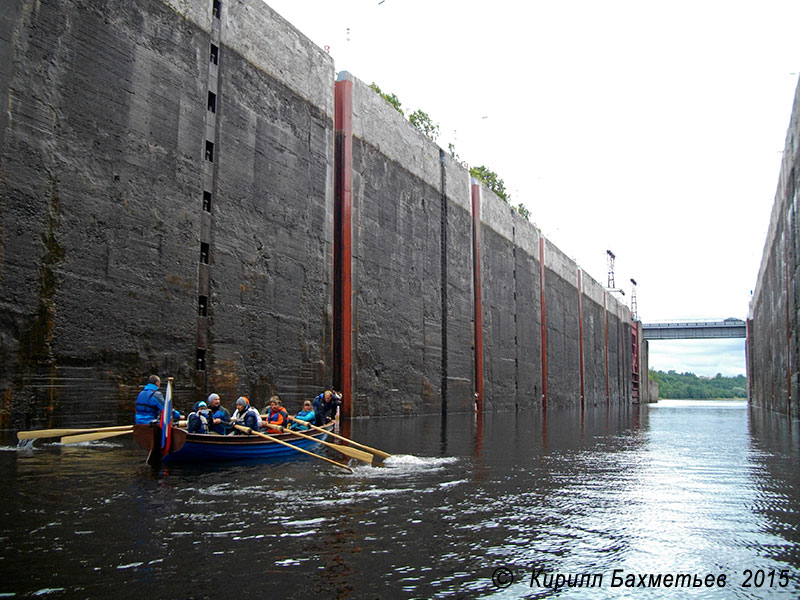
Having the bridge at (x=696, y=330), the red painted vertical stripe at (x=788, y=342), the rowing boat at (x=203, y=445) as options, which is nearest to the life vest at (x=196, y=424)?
the rowing boat at (x=203, y=445)

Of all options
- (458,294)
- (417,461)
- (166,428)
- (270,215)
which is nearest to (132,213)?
(270,215)

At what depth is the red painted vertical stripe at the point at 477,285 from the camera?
130 ft

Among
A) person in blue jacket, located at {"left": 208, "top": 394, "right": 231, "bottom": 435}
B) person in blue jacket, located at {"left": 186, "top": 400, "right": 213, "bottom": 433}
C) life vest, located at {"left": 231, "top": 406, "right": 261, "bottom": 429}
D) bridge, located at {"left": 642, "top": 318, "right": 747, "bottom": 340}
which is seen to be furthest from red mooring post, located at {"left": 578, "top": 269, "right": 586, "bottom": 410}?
person in blue jacket, located at {"left": 186, "top": 400, "right": 213, "bottom": 433}

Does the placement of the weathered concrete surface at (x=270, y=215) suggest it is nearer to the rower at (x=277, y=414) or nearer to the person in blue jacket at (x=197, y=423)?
the rower at (x=277, y=414)

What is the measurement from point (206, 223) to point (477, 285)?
2294 centimetres

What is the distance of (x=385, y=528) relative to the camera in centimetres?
723

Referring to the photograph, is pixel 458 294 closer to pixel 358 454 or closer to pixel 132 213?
pixel 132 213

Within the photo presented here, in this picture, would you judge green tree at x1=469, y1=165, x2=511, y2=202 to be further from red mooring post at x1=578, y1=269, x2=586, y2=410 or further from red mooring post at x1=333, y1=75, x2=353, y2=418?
red mooring post at x1=333, y1=75, x2=353, y2=418

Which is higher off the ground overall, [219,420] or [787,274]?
[787,274]


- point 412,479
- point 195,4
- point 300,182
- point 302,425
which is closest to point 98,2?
point 195,4

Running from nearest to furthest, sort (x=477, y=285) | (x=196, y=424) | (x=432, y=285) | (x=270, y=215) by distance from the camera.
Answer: (x=196, y=424)
(x=270, y=215)
(x=432, y=285)
(x=477, y=285)

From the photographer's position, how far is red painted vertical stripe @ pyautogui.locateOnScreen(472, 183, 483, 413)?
39.5 meters

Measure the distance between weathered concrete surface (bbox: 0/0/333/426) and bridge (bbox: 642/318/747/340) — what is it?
279 feet

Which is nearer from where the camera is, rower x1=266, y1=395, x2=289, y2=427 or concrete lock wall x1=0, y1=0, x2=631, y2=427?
rower x1=266, y1=395, x2=289, y2=427
